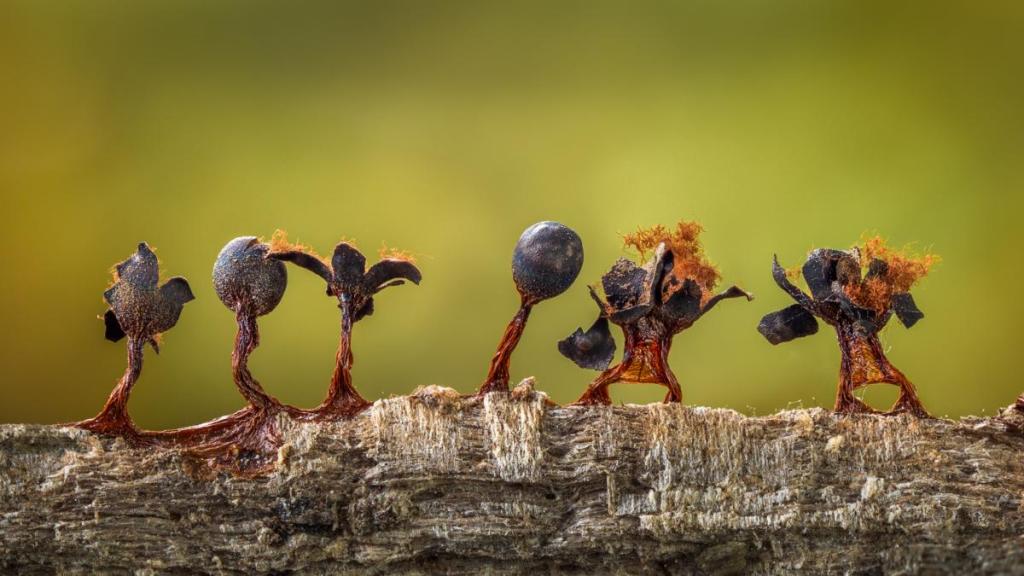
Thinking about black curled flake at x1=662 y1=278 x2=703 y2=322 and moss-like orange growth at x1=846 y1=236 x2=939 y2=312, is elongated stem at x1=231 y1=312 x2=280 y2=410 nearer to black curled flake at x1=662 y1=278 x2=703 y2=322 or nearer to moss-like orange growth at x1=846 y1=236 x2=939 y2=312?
black curled flake at x1=662 y1=278 x2=703 y2=322

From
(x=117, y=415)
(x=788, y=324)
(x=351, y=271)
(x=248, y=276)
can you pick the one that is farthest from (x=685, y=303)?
(x=117, y=415)

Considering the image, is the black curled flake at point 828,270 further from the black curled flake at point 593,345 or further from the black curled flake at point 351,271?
the black curled flake at point 351,271

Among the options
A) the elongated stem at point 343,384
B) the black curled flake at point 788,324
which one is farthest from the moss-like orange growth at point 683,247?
the elongated stem at point 343,384

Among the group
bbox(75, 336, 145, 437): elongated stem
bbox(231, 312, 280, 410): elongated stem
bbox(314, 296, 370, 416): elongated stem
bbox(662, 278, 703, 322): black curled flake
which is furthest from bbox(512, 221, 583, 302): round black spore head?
bbox(75, 336, 145, 437): elongated stem

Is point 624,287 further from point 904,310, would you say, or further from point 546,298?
point 904,310

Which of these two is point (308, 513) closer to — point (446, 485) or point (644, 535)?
point (446, 485)
